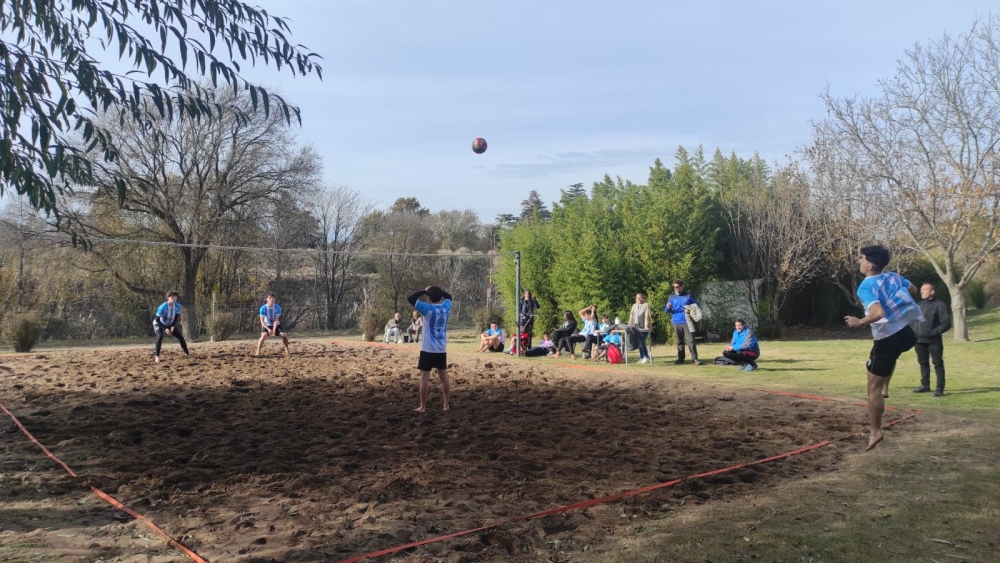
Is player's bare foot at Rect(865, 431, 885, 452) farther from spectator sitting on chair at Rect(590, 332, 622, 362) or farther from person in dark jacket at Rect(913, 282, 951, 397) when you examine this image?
spectator sitting on chair at Rect(590, 332, 622, 362)

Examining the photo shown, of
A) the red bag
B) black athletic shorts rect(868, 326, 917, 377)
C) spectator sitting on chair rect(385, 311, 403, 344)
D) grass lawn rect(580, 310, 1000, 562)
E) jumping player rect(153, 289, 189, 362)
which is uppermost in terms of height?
jumping player rect(153, 289, 189, 362)

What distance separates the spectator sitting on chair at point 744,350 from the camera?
1172cm

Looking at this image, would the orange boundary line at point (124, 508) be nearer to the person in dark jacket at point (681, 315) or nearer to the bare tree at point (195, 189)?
the person in dark jacket at point (681, 315)

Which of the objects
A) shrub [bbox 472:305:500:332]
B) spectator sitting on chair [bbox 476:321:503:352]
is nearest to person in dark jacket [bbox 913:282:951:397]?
spectator sitting on chair [bbox 476:321:503:352]

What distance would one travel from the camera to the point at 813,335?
72.5 feet

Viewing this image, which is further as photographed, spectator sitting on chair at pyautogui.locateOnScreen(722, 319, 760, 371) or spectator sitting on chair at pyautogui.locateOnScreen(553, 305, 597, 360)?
spectator sitting on chair at pyautogui.locateOnScreen(553, 305, 597, 360)

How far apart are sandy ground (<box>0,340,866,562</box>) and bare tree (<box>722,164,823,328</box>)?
1237cm

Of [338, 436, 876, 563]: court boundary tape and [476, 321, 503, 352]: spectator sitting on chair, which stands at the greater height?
[476, 321, 503, 352]: spectator sitting on chair

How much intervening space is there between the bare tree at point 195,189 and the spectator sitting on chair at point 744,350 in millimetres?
19218

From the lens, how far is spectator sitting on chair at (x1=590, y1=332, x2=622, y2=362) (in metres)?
13.7

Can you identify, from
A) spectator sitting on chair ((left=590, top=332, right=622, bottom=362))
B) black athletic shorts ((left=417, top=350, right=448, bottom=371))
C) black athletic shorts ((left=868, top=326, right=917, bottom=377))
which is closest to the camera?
black athletic shorts ((left=868, top=326, right=917, bottom=377))

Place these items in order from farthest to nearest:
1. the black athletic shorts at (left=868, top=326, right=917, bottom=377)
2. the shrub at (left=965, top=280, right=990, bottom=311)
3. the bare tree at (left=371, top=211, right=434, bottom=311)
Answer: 1. the bare tree at (left=371, top=211, right=434, bottom=311)
2. the shrub at (left=965, top=280, right=990, bottom=311)
3. the black athletic shorts at (left=868, top=326, right=917, bottom=377)

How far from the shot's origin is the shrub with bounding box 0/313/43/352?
1689cm

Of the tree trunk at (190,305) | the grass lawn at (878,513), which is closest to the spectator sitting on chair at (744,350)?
the grass lawn at (878,513)
